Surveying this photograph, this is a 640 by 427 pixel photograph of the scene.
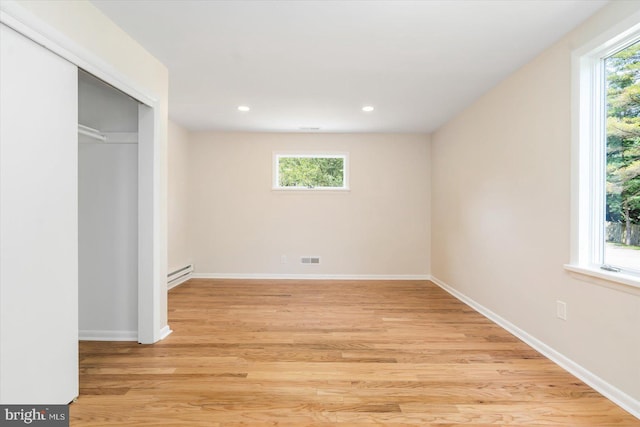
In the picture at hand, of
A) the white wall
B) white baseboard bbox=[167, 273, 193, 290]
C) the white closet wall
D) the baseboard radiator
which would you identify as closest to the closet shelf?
the white closet wall

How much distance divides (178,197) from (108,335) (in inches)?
100

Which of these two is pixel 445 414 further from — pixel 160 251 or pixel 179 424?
pixel 160 251

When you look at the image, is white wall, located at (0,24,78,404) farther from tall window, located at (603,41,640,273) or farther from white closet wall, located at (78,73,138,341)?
tall window, located at (603,41,640,273)

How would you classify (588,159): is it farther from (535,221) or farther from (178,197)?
(178,197)

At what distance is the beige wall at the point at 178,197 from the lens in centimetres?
458

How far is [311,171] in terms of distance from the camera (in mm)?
5312

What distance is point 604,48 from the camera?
2.03 m

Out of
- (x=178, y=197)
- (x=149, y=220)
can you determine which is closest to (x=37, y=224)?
(x=149, y=220)

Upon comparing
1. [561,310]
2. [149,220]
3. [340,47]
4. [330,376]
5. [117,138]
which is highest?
[340,47]

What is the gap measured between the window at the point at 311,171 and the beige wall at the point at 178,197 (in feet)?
4.95

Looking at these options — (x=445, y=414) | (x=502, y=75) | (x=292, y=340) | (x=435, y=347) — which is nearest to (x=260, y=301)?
(x=292, y=340)

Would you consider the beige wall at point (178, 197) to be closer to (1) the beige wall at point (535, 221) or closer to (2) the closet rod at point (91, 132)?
(2) the closet rod at point (91, 132)

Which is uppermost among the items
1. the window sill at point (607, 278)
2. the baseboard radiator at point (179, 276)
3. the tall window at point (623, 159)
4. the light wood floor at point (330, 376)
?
the tall window at point (623, 159)

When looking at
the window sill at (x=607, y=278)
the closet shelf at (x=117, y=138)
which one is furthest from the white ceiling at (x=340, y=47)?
the window sill at (x=607, y=278)
